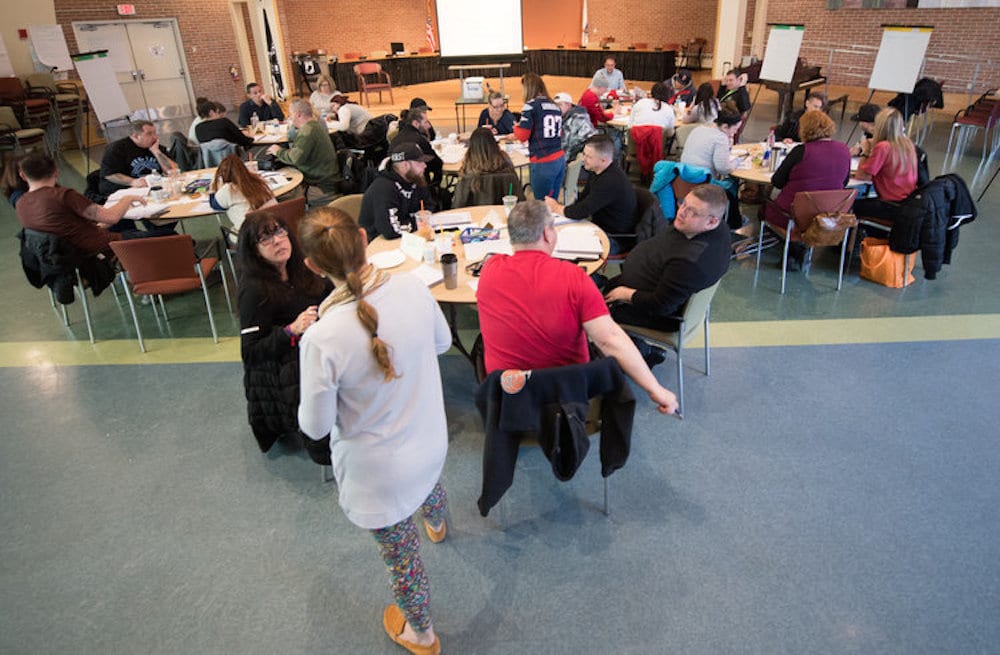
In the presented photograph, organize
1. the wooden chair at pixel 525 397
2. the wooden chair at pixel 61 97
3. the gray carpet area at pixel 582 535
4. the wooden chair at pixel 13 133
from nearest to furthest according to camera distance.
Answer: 1. the wooden chair at pixel 525 397
2. the gray carpet area at pixel 582 535
3. the wooden chair at pixel 13 133
4. the wooden chair at pixel 61 97

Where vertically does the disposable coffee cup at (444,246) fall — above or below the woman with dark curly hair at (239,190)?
below

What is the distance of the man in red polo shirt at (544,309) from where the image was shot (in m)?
2.29

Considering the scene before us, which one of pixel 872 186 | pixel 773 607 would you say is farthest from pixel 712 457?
pixel 872 186

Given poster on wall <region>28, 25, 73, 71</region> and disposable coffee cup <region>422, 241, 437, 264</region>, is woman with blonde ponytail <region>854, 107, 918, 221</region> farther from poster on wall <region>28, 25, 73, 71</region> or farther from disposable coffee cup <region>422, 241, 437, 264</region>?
poster on wall <region>28, 25, 73, 71</region>

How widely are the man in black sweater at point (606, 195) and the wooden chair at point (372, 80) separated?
11147 mm

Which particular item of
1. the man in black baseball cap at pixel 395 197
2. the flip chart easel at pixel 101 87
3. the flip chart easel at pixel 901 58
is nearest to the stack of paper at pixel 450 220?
the man in black baseball cap at pixel 395 197

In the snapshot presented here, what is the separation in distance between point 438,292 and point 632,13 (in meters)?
15.1

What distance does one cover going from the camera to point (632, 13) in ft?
51.1

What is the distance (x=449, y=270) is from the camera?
317cm

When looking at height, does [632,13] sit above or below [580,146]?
above

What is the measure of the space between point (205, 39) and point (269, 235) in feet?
42.3

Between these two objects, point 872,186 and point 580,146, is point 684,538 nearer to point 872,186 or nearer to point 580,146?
point 872,186

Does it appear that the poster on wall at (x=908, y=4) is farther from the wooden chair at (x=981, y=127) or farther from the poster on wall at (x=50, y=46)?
the poster on wall at (x=50, y=46)

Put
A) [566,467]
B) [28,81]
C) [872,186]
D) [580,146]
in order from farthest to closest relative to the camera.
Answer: [28,81] → [580,146] → [872,186] → [566,467]
